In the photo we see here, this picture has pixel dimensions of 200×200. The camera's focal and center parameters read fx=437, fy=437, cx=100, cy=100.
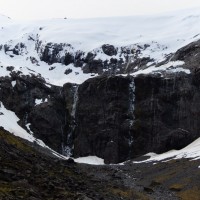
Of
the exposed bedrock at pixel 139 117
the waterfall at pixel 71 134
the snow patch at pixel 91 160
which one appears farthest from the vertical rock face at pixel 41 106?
the snow patch at pixel 91 160

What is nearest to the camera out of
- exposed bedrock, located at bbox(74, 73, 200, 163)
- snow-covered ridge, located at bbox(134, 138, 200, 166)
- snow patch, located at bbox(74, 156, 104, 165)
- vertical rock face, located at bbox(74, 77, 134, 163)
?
snow-covered ridge, located at bbox(134, 138, 200, 166)

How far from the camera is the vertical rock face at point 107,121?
152125mm

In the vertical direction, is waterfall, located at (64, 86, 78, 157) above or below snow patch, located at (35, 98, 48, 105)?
below

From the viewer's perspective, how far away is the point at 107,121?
156m

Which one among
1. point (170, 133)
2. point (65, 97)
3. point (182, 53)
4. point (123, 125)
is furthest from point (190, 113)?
point (65, 97)

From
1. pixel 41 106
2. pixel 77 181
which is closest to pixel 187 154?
pixel 77 181

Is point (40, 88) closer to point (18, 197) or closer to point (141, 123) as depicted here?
point (141, 123)

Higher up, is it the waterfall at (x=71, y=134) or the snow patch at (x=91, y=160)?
the waterfall at (x=71, y=134)

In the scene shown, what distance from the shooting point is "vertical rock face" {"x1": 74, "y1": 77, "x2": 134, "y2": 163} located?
152 meters

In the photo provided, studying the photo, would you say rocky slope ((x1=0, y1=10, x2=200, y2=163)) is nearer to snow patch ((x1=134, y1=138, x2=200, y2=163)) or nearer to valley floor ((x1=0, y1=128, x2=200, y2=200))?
snow patch ((x1=134, y1=138, x2=200, y2=163))

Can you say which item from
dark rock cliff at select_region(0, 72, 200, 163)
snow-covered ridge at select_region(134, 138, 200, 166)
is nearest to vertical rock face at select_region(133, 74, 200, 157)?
dark rock cliff at select_region(0, 72, 200, 163)

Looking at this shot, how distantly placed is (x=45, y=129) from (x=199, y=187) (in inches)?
3646

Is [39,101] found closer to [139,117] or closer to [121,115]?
[121,115]

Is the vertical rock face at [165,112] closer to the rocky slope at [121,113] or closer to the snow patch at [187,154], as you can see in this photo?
the rocky slope at [121,113]
